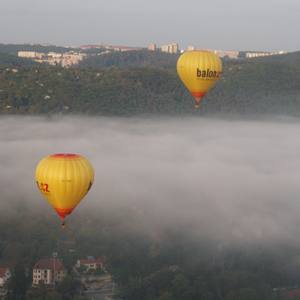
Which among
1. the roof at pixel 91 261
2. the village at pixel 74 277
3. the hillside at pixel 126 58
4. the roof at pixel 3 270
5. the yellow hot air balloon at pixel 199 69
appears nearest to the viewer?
the village at pixel 74 277

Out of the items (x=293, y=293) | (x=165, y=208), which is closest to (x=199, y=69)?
(x=293, y=293)

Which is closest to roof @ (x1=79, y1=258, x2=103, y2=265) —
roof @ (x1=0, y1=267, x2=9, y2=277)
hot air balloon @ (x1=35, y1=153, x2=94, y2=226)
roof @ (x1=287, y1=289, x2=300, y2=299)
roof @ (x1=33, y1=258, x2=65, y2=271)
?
roof @ (x1=33, y1=258, x2=65, y2=271)

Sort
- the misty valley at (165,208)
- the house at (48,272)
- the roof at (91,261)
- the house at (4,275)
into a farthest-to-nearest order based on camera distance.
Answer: the roof at (91,261), the misty valley at (165,208), the house at (4,275), the house at (48,272)

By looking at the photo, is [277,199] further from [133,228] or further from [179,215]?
[133,228]

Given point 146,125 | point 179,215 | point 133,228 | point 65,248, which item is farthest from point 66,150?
point 65,248

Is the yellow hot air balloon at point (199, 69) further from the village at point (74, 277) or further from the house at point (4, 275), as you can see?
the house at point (4, 275)

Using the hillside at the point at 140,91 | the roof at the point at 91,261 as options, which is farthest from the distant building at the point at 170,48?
the roof at the point at 91,261
